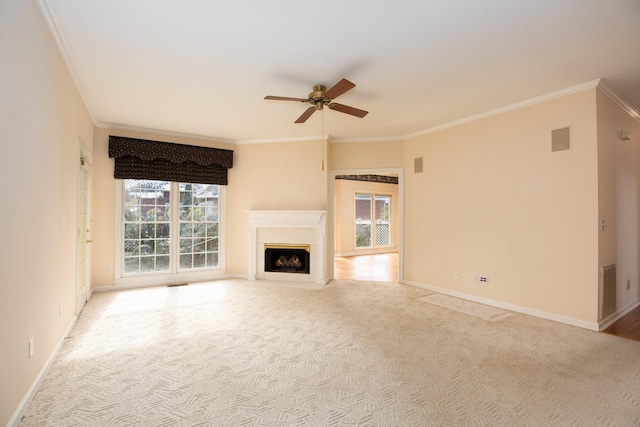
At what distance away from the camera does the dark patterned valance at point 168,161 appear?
4695 millimetres

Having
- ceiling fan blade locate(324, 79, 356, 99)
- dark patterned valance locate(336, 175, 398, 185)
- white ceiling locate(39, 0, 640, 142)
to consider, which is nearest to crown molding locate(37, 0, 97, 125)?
white ceiling locate(39, 0, 640, 142)

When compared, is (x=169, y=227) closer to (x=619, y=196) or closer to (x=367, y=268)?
(x=367, y=268)

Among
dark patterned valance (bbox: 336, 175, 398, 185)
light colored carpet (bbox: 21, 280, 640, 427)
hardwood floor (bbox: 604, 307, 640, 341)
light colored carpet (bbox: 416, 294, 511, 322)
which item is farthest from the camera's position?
dark patterned valance (bbox: 336, 175, 398, 185)

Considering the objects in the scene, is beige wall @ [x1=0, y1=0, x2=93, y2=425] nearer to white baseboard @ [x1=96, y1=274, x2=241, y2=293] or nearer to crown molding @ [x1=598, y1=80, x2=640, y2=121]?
white baseboard @ [x1=96, y1=274, x2=241, y2=293]

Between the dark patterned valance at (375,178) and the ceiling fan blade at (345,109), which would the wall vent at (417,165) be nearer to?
the ceiling fan blade at (345,109)

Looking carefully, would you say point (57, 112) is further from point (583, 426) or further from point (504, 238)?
point (504, 238)

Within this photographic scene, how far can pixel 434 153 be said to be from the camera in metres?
4.75

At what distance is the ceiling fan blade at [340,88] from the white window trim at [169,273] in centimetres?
341

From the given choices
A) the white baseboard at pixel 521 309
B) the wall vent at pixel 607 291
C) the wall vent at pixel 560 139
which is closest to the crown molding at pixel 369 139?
the wall vent at pixel 560 139

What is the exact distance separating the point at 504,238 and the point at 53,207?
4876 mm

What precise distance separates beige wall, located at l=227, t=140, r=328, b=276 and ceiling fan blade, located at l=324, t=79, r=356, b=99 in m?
2.41

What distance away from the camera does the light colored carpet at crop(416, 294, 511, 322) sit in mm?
3594

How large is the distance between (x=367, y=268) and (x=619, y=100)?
493cm

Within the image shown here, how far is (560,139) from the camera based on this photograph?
3.37 meters
